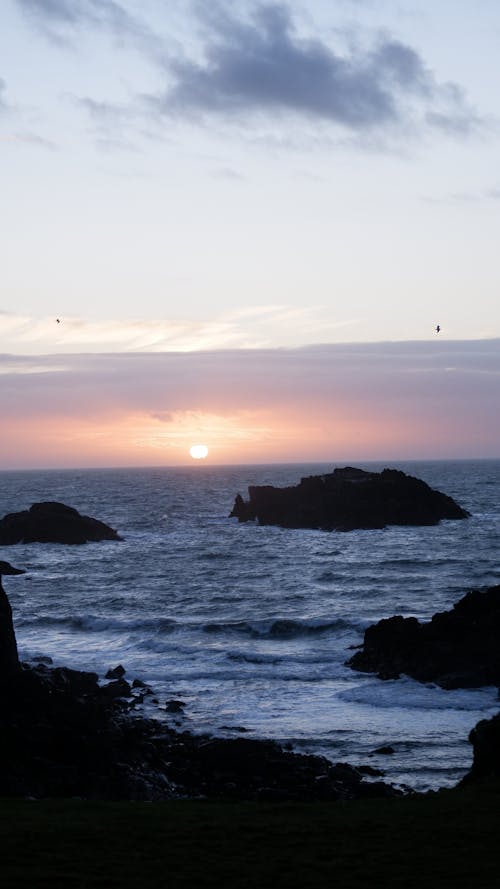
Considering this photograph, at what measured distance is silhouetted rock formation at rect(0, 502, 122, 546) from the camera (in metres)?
104

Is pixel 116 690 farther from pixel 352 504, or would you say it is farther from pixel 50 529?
pixel 352 504

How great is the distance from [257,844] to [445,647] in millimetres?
24410

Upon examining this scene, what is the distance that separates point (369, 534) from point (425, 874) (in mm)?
93487

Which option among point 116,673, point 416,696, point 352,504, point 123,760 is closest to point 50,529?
point 352,504

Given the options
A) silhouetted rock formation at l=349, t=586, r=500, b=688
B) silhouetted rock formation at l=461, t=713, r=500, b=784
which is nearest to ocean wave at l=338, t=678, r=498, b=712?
silhouetted rock formation at l=349, t=586, r=500, b=688

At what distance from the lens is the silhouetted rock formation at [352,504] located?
119m

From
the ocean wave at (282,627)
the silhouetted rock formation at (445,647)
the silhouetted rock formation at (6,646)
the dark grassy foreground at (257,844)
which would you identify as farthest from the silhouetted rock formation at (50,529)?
the dark grassy foreground at (257,844)

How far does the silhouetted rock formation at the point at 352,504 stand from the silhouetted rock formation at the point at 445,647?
72428 millimetres

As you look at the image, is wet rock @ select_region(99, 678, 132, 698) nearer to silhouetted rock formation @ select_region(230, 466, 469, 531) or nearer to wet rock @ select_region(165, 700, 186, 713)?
wet rock @ select_region(165, 700, 186, 713)

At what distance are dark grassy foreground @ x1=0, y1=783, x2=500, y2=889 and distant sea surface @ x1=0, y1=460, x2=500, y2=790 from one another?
26.1 feet

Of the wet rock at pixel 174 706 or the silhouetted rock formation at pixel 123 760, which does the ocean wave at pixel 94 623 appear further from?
the silhouetted rock formation at pixel 123 760

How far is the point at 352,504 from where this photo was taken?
120562 mm

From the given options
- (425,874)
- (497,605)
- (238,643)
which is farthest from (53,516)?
(425,874)

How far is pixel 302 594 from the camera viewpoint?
208 ft
